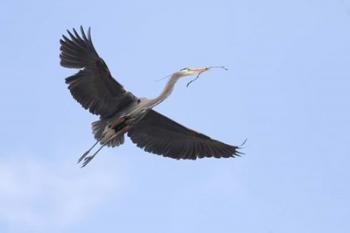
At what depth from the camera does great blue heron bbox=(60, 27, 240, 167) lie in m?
26.2

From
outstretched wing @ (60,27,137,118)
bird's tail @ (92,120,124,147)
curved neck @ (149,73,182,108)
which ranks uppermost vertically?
curved neck @ (149,73,182,108)

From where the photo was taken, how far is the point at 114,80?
2655cm

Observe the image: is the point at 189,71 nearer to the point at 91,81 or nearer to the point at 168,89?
the point at 168,89

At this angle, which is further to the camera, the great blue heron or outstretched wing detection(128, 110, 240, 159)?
outstretched wing detection(128, 110, 240, 159)

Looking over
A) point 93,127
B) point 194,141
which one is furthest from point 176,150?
point 93,127

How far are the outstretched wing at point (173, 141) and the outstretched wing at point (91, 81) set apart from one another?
3.41ft

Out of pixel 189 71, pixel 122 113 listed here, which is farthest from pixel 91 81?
pixel 189 71

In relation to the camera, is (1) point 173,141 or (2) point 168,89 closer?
(2) point 168,89

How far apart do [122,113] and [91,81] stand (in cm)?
107

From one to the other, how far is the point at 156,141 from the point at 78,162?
2.34m

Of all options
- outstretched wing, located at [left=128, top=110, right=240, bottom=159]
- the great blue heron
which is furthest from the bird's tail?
outstretched wing, located at [left=128, top=110, right=240, bottom=159]

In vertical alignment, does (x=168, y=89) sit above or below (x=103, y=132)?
above

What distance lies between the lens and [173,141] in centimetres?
2806

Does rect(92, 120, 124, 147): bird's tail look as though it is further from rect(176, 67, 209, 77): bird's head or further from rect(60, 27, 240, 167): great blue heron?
rect(176, 67, 209, 77): bird's head
